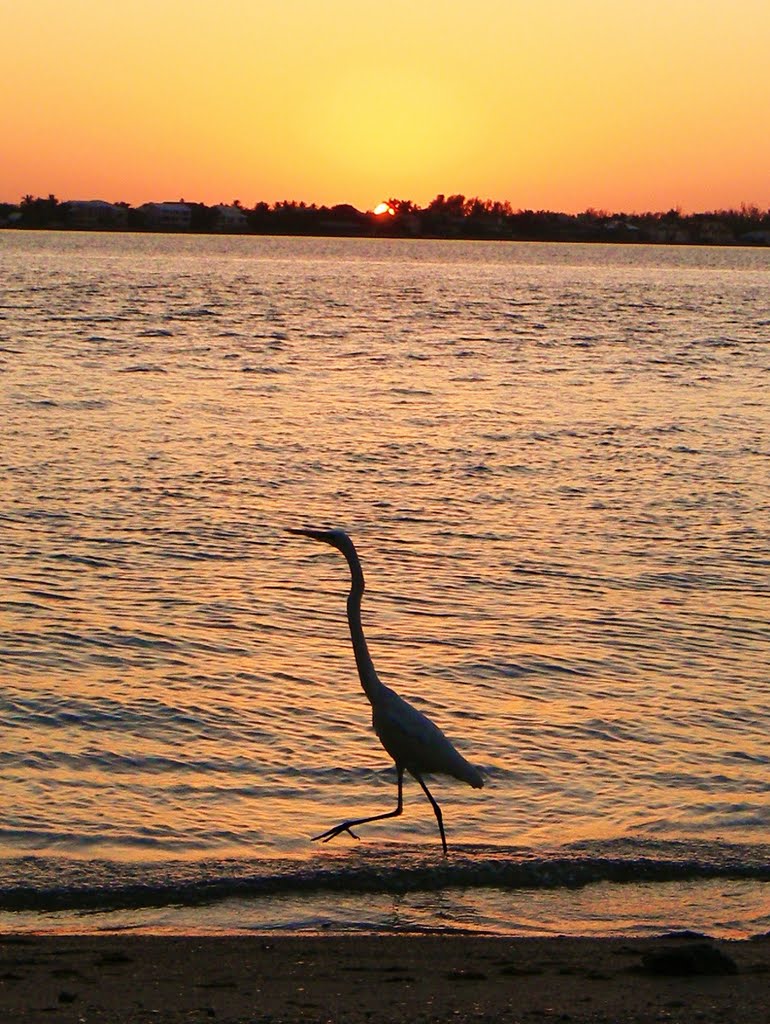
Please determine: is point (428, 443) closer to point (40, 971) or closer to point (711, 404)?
point (711, 404)

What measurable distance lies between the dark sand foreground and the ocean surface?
0.48 metres

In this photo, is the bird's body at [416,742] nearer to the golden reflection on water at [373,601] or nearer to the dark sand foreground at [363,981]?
the golden reflection on water at [373,601]

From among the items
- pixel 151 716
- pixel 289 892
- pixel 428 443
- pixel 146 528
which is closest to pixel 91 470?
pixel 146 528

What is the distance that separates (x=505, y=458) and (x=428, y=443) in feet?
5.96

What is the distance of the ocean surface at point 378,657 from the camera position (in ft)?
24.3

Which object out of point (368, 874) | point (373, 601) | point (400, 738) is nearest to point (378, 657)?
point (373, 601)

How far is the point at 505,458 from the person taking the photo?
930 inches

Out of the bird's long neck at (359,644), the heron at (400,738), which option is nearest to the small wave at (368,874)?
the heron at (400,738)

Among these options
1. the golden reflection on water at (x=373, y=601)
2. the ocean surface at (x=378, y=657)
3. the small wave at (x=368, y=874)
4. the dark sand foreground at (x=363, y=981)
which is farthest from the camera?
the golden reflection on water at (x=373, y=601)

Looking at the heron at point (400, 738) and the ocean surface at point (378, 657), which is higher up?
the heron at point (400, 738)

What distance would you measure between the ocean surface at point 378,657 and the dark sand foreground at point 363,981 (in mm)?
483

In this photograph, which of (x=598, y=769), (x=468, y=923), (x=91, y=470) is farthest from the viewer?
(x=91, y=470)

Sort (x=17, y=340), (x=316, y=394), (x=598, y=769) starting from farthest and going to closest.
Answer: (x=17, y=340), (x=316, y=394), (x=598, y=769)

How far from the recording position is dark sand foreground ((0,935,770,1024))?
17.1 feet
